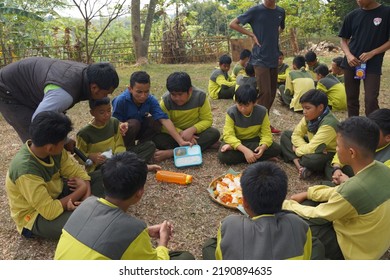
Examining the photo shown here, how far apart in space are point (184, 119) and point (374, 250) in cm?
252

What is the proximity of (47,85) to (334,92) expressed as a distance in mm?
4504

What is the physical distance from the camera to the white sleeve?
2451 mm

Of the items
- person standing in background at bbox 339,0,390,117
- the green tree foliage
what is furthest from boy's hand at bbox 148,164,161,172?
the green tree foliage

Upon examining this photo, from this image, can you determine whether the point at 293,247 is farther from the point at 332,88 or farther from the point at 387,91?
the point at 387,91

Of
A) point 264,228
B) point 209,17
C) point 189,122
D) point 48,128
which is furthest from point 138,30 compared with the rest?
point 209,17

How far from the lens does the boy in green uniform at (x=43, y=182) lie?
2242 mm

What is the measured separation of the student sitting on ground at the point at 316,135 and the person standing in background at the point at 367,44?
963mm

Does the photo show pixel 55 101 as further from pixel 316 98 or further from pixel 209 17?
pixel 209 17

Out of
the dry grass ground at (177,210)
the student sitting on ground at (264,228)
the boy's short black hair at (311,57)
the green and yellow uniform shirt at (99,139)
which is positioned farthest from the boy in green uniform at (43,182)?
the boy's short black hair at (311,57)

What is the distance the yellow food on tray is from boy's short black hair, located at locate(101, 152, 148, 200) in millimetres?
1311

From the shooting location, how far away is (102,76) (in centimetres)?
266

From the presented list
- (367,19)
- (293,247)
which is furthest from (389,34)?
(293,247)

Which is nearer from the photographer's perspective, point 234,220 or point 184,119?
point 234,220

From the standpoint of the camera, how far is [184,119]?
13.5 feet
